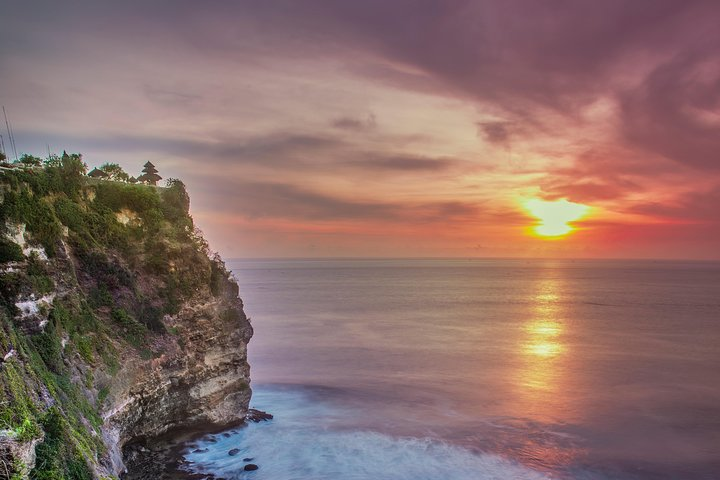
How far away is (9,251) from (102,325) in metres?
7.32

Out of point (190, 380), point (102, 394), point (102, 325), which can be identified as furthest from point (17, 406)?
point (190, 380)

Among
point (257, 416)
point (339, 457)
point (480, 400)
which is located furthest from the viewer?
point (480, 400)

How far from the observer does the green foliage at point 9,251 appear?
2116 centimetres

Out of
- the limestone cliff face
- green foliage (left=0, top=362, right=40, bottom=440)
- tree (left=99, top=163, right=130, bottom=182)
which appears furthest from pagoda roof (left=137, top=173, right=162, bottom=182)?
green foliage (left=0, top=362, right=40, bottom=440)

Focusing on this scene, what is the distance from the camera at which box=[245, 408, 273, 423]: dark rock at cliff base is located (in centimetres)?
3978

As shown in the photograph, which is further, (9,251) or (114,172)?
(114,172)

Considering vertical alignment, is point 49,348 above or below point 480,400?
above

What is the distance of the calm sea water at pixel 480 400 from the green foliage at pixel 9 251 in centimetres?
1726

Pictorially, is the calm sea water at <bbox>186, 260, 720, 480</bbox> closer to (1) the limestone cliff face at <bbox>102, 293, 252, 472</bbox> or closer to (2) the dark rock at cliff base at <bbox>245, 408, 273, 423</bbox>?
(2) the dark rock at cliff base at <bbox>245, 408, 273, 423</bbox>

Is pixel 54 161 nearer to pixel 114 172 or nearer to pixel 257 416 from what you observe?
pixel 114 172

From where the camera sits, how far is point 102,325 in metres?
27.2

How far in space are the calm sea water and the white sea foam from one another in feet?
0.45

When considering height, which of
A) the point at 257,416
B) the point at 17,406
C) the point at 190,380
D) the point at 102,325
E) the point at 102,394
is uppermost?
the point at 102,325

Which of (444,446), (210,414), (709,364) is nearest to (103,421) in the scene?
(210,414)
